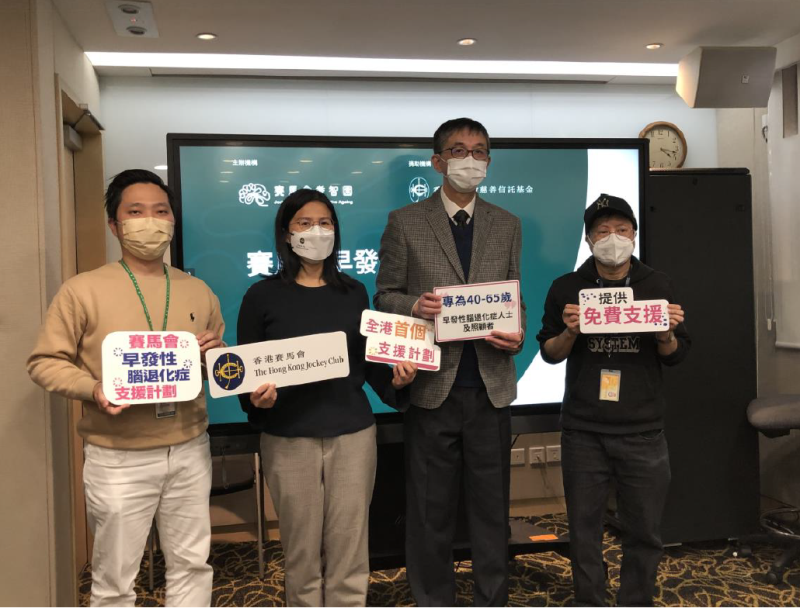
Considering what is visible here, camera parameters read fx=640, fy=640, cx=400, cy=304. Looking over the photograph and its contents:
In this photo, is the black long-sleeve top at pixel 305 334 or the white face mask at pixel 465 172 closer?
the black long-sleeve top at pixel 305 334

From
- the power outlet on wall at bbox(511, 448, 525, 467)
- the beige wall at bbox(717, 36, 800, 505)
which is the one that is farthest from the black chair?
the power outlet on wall at bbox(511, 448, 525, 467)

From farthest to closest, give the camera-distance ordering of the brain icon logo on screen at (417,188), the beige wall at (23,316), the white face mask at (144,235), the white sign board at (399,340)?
the brain icon logo on screen at (417,188), the beige wall at (23,316), the white sign board at (399,340), the white face mask at (144,235)

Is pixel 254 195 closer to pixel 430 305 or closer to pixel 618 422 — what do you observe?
pixel 430 305

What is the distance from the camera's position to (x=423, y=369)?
2057 millimetres

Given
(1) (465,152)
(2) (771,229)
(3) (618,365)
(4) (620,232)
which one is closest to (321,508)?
(3) (618,365)

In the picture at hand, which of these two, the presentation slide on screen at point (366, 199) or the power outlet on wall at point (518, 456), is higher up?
the presentation slide on screen at point (366, 199)

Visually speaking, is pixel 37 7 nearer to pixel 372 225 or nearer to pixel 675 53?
pixel 372 225

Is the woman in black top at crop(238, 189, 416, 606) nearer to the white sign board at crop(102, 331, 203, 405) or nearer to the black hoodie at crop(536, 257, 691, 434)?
the white sign board at crop(102, 331, 203, 405)

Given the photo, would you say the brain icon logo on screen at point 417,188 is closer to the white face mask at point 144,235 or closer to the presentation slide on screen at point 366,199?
the presentation slide on screen at point 366,199

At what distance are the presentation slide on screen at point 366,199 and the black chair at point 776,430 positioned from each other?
92 centimetres

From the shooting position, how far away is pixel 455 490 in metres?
2.18

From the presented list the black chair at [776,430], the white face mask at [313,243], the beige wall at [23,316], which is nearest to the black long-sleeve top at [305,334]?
the white face mask at [313,243]

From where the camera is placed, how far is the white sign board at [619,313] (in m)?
2.11

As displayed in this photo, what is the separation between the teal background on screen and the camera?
2824mm
